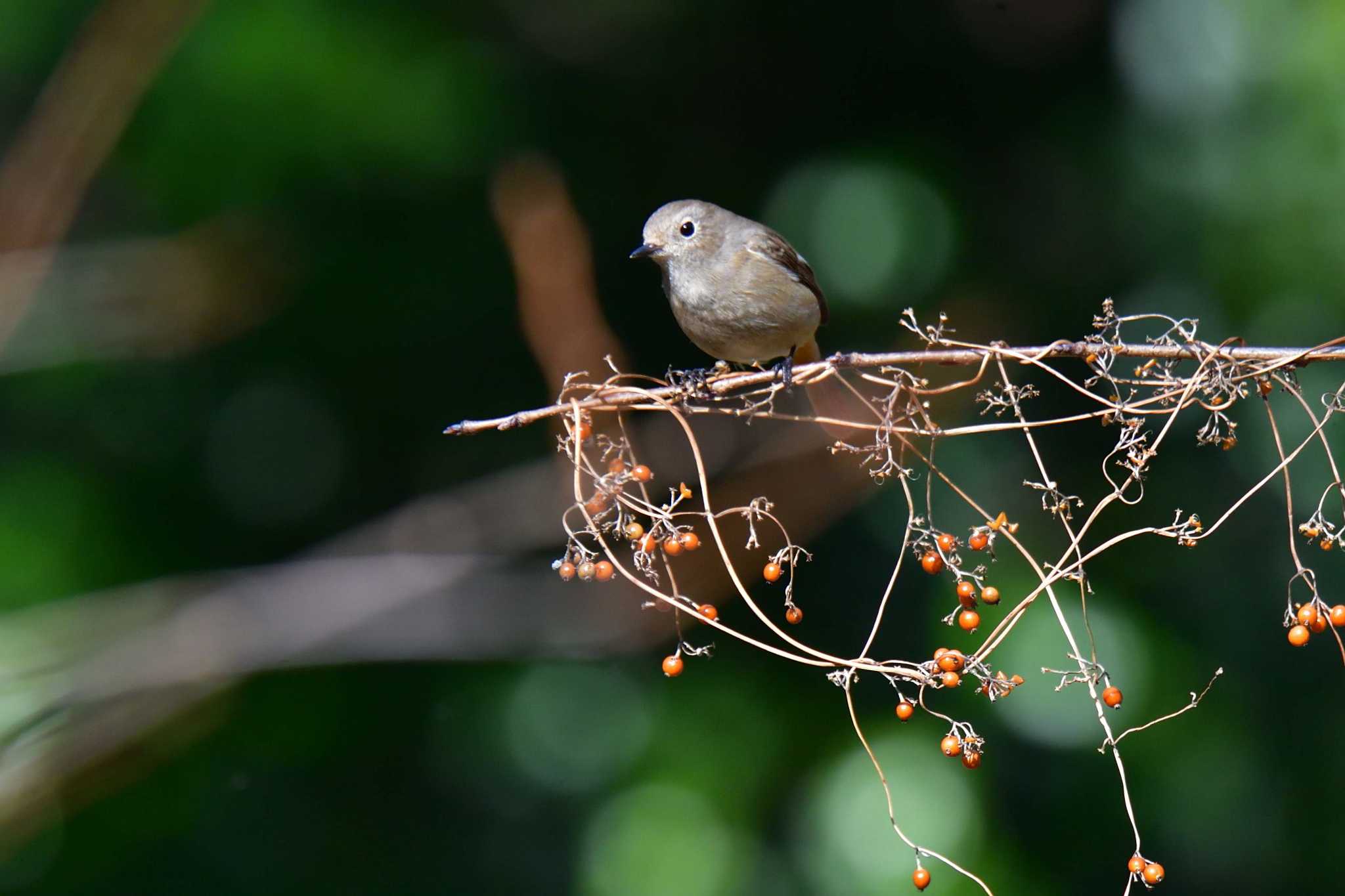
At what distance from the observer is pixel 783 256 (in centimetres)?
519

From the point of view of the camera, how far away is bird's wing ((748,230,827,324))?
200 inches

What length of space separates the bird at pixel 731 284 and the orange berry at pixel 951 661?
2522 millimetres

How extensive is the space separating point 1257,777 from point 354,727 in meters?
5.01

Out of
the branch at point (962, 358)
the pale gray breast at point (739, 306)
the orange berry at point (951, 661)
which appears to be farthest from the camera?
the pale gray breast at point (739, 306)

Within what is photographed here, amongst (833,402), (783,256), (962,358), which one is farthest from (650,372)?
(962,358)

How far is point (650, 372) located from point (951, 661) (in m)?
5.44

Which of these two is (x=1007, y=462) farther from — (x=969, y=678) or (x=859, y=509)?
(x=969, y=678)

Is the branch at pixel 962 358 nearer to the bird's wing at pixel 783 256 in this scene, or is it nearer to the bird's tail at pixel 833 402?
the bird's tail at pixel 833 402

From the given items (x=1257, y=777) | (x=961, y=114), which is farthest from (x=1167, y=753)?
(x=961, y=114)

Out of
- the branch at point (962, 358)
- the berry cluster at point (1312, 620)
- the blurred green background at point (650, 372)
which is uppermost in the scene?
the branch at point (962, 358)

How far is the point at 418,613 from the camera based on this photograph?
7465mm

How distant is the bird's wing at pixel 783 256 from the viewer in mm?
5086

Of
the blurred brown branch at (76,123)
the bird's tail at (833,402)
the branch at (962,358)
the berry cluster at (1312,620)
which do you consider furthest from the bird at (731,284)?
the berry cluster at (1312,620)

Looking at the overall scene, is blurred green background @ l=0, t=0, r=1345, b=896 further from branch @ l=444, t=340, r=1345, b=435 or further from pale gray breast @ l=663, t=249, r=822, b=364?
branch @ l=444, t=340, r=1345, b=435
